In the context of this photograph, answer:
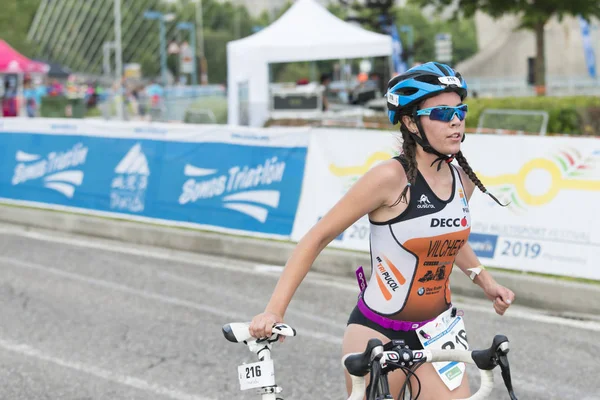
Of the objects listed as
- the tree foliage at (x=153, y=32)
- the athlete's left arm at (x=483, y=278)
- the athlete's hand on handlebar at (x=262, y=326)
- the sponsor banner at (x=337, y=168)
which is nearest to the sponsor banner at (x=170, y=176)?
the sponsor banner at (x=337, y=168)

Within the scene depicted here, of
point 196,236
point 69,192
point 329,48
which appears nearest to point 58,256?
point 196,236

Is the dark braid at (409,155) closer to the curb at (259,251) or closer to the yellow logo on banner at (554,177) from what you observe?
the curb at (259,251)

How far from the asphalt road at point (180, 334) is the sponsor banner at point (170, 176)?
1139mm

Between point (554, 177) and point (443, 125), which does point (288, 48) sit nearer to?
point (554, 177)

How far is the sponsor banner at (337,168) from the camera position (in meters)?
11.5

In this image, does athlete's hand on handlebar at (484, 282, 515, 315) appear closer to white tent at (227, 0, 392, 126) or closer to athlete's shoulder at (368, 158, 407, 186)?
athlete's shoulder at (368, 158, 407, 186)

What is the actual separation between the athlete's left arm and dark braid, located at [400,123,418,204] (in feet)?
1.09

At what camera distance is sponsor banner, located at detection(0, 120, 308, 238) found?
1256cm

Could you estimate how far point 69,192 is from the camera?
15.3 meters

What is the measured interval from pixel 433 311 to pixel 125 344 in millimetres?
4671

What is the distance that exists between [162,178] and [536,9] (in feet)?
60.3

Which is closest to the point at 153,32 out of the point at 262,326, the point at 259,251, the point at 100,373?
the point at 259,251

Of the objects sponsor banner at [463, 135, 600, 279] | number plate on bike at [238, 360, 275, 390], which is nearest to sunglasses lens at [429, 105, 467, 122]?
number plate on bike at [238, 360, 275, 390]

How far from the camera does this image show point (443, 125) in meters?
3.73
